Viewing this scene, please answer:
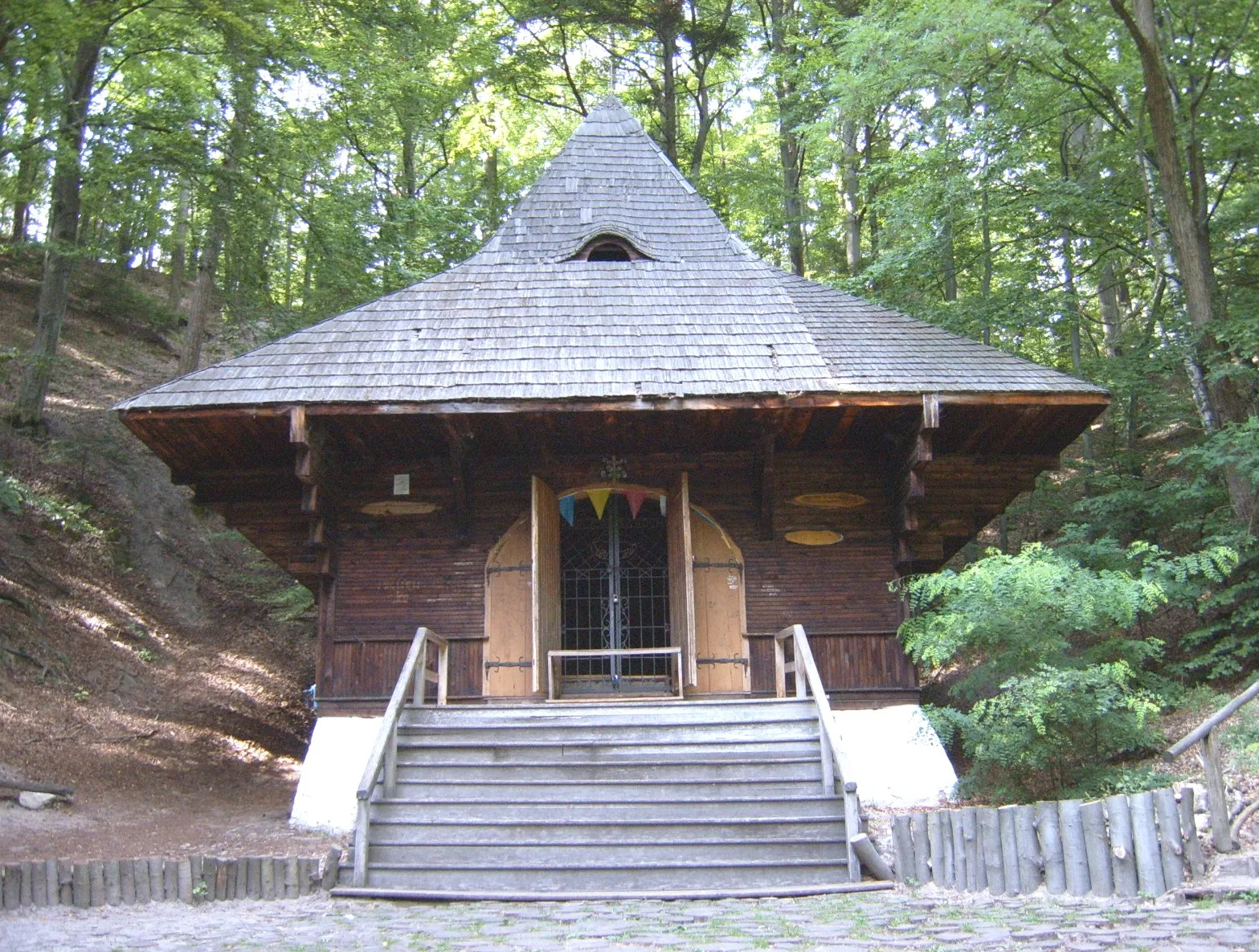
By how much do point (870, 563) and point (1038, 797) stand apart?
294 cm

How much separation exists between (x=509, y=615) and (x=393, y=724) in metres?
2.37

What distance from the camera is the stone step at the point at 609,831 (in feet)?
22.8

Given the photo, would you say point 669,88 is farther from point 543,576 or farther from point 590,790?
point 590,790

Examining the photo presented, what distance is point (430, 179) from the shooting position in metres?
→ 21.9

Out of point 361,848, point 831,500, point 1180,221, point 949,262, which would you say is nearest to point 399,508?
point 361,848

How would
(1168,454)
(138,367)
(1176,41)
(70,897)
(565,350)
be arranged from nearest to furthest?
(70,897), (565,350), (1176,41), (1168,454), (138,367)

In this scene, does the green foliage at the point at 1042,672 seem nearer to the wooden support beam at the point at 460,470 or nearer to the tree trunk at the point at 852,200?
the wooden support beam at the point at 460,470

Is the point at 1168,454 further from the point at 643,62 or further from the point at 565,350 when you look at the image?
the point at 643,62

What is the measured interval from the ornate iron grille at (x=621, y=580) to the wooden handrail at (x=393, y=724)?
5.86 feet

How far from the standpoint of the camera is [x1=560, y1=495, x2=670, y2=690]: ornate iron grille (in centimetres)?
1081

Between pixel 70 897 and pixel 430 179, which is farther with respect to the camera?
pixel 430 179

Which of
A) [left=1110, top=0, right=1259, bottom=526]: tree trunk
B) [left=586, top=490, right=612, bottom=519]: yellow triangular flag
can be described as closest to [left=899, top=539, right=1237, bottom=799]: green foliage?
[left=586, top=490, right=612, bottom=519]: yellow triangular flag

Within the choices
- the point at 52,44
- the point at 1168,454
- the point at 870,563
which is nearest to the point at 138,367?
the point at 52,44

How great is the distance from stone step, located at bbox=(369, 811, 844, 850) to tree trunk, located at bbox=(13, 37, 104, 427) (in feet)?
33.8
